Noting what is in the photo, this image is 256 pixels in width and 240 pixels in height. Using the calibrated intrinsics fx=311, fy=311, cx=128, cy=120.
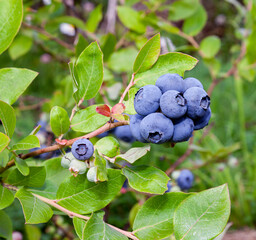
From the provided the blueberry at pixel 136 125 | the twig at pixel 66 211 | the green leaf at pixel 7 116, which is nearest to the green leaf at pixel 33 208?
the twig at pixel 66 211

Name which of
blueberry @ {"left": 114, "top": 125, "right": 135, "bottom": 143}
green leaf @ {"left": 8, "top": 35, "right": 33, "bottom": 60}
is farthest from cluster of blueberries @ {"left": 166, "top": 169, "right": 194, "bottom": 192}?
green leaf @ {"left": 8, "top": 35, "right": 33, "bottom": 60}

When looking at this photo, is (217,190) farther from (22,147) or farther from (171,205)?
(22,147)

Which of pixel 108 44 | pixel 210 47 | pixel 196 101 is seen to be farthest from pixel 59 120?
pixel 210 47

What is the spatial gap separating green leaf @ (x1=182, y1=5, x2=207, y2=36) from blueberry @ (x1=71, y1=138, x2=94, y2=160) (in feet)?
3.49

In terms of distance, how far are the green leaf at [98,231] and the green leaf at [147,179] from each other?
0.09 metres

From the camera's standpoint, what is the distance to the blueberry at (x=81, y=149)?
0.55 m

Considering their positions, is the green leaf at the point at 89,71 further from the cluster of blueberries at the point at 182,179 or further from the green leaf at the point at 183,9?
the green leaf at the point at 183,9

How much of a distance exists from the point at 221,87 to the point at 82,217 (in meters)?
4.08

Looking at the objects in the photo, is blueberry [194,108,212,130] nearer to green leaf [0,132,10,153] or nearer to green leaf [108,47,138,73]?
green leaf [0,132,10,153]

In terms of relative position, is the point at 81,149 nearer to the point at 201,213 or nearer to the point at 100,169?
the point at 100,169

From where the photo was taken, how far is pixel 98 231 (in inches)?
21.6

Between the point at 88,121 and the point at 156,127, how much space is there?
0.17m

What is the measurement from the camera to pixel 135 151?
0.56 m

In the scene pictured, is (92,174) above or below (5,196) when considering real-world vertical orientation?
above
